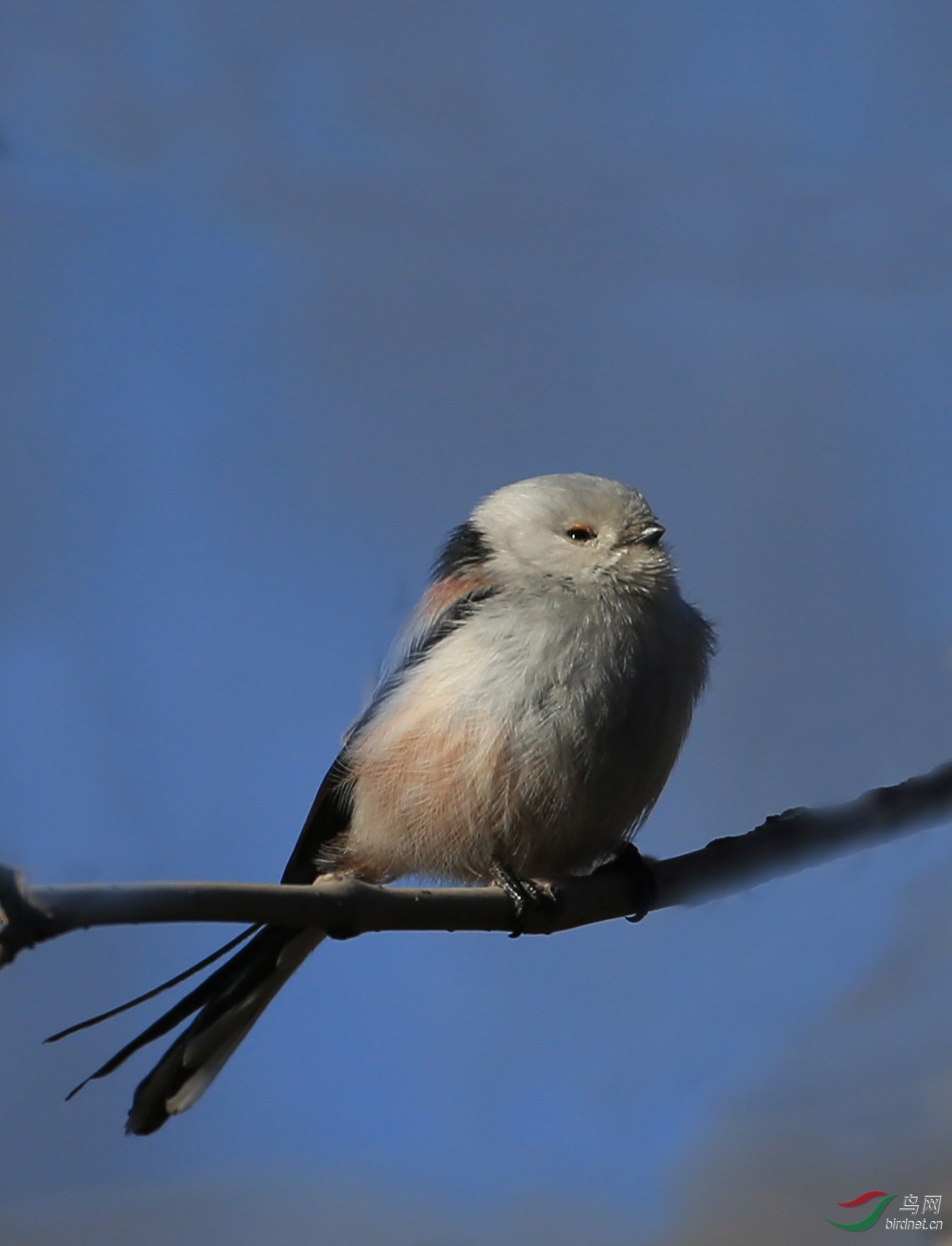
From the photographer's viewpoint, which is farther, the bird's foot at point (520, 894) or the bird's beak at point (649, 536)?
the bird's beak at point (649, 536)

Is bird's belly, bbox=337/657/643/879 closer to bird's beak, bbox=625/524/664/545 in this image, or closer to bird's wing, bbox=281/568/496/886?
bird's wing, bbox=281/568/496/886

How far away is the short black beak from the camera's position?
3.00 meters

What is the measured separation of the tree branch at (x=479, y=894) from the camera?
1598 millimetres

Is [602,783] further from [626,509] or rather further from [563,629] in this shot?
[626,509]

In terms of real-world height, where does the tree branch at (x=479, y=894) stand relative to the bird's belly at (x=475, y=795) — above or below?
below

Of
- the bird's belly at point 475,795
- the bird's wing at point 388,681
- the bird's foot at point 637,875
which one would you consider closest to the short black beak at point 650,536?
the bird's wing at point 388,681

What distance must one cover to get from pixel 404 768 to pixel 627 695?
53 centimetres

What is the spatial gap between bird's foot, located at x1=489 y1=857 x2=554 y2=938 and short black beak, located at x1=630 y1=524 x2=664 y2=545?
2.76 feet

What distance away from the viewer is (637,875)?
2.77m

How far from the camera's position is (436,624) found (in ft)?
9.82

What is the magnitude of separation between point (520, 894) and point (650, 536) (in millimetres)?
944

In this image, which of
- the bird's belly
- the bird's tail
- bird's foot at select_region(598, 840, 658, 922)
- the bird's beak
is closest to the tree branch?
bird's foot at select_region(598, 840, 658, 922)

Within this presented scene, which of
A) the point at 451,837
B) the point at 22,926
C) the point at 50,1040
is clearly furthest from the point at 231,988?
the point at 22,926

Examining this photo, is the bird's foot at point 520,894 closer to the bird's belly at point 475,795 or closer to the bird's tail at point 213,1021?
the bird's belly at point 475,795
